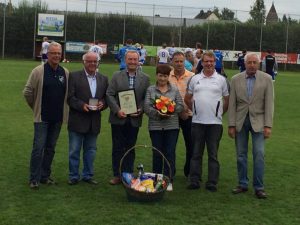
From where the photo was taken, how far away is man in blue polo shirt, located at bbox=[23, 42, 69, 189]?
671 centimetres

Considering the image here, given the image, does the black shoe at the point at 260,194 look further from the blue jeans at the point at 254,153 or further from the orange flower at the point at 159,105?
the orange flower at the point at 159,105

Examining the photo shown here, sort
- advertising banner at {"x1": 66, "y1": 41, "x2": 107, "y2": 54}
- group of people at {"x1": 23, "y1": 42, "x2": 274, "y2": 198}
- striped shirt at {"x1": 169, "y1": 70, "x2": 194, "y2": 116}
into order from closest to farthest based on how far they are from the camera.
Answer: group of people at {"x1": 23, "y1": 42, "x2": 274, "y2": 198} < striped shirt at {"x1": 169, "y1": 70, "x2": 194, "y2": 116} < advertising banner at {"x1": 66, "y1": 41, "x2": 107, "y2": 54}

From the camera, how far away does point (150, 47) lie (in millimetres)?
44156

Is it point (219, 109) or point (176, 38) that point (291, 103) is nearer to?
point (219, 109)

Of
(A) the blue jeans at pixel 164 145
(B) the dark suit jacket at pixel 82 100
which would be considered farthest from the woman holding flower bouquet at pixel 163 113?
(B) the dark suit jacket at pixel 82 100

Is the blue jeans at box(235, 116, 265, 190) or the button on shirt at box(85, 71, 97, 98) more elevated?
the button on shirt at box(85, 71, 97, 98)

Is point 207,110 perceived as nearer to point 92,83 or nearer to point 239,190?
Result: point 239,190

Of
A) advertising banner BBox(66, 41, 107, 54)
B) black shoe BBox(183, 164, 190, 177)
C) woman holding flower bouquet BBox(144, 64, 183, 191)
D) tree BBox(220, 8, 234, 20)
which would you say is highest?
tree BBox(220, 8, 234, 20)

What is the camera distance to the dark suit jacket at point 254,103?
662 centimetres

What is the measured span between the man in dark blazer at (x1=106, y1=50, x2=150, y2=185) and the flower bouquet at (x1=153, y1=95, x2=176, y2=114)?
0.40 m

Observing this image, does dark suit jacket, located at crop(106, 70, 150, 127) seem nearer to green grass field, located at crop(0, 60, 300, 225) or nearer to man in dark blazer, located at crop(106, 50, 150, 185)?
man in dark blazer, located at crop(106, 50, 150, 185)

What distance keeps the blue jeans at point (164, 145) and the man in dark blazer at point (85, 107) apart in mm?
Result: 817

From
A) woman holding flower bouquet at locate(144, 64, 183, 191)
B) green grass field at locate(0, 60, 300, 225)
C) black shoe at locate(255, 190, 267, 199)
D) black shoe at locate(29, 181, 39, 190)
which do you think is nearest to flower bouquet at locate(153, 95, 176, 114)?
woman holding flower bouquet at locate(144, 64, 183, 191)

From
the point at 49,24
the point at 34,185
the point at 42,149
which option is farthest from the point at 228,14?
the point at 34,185
